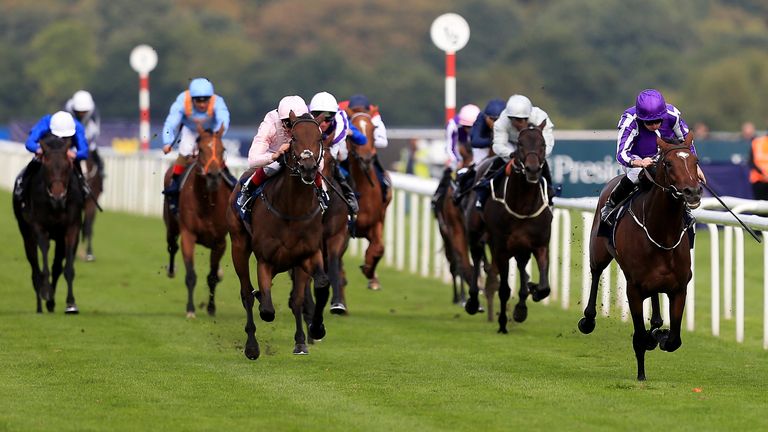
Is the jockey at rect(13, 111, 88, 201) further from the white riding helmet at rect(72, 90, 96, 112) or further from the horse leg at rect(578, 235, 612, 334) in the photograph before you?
the horse leg at rect(578, 235, 612, 334)

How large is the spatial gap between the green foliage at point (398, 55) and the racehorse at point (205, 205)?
45155 millimetres

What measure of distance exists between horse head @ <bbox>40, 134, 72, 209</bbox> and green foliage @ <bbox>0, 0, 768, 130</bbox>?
45.5 metres

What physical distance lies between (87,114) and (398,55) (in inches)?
2510

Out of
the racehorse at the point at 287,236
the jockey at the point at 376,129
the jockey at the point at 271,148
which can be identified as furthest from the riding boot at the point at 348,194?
the jockey at the point at 376,129

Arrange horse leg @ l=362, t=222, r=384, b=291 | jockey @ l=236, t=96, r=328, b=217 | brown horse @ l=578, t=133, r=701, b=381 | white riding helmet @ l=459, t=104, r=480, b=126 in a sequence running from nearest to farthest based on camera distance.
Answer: brown horse @ l=578, t=133, r=701, b=381 → jockey @ l=236, t=96, r=328, b=217 → horse leg @ l=362, t=222, r=384, b=291 → white riding helmet @ l=459, t=104, r=480, b=126

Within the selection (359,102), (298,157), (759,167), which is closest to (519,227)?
(359,102)

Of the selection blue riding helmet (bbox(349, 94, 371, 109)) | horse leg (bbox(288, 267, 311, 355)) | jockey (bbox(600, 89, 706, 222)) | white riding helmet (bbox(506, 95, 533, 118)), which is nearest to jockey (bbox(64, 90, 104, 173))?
blue riding helmet (bbox(349, 94, 371, 109))

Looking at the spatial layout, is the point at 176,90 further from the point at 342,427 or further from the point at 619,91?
the point at 342,427

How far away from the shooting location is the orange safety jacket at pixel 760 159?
18562 millimetres

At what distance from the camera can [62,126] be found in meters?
13.4

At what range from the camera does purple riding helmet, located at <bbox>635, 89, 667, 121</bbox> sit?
989 cm

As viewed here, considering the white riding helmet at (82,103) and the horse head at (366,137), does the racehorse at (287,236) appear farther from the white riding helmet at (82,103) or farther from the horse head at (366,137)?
the white riding helmet at (82,103)

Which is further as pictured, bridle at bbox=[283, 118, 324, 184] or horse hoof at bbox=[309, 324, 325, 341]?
horse hoof at bbox=[309, 324, 325, 341]

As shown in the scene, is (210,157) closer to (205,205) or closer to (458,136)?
(205,205)
